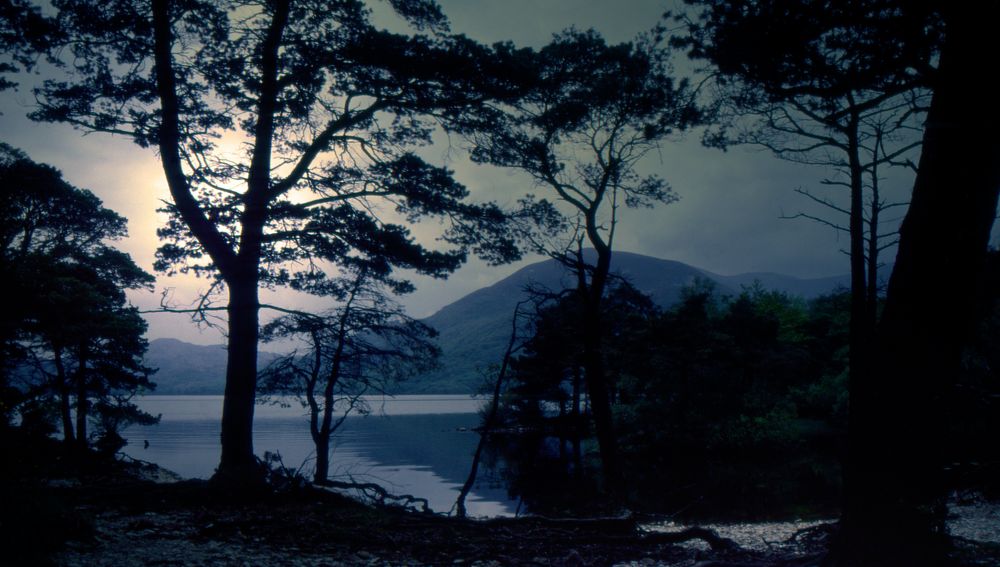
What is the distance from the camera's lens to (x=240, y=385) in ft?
29.8

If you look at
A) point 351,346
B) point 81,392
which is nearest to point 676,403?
point 351,346

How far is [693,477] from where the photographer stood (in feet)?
94.8

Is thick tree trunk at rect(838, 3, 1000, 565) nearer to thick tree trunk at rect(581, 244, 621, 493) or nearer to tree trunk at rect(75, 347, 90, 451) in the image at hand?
thick tree trunk at rect(581, 244, 621, 493)

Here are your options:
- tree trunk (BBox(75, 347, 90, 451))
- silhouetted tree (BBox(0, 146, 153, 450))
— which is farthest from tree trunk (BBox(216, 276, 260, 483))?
tree trunk (BBox(75, 347, 90, 451))

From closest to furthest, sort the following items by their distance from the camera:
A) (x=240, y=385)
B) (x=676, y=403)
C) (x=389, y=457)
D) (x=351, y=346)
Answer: (x=240, y=385) < (x=351, y=346) < (x=676, y=403) < (x=389, y=457)

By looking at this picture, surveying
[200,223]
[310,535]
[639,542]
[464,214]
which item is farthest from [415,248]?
[639,542]

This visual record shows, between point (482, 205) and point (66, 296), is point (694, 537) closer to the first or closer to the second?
point (482, 205)

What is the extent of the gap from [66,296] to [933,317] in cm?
2066

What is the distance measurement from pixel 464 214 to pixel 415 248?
42.8 inches

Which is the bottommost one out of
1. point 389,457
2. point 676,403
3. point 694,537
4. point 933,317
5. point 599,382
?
point 389,457

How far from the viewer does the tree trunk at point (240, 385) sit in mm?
8945

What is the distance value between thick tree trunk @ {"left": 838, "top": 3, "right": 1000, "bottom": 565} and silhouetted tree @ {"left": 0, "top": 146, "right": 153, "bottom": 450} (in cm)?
1307

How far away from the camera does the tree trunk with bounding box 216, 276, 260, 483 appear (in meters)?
8.95

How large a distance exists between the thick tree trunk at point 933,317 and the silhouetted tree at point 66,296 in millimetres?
13065
